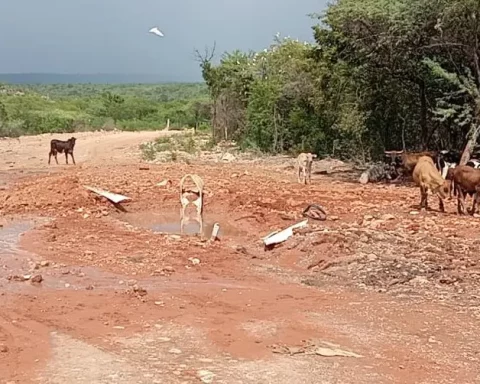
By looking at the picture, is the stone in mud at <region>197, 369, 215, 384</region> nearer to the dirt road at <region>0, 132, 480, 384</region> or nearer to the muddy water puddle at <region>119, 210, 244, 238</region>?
the dirt road at <region>0, 132, 480, 384</region>

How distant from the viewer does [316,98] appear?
27906 mm

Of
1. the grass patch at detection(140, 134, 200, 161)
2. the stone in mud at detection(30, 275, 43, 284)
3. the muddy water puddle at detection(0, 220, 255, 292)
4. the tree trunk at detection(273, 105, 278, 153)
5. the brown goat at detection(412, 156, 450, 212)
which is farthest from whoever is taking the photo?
the tree trunk at detection(273, 105, 278, 153)

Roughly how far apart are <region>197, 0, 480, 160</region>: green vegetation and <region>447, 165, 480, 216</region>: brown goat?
191 inches

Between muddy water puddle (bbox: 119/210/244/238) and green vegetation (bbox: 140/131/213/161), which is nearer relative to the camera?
muddy water puddle (bbox: 119/210/244/238)

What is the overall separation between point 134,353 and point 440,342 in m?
3.10

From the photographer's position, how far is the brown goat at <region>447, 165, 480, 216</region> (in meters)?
15.1

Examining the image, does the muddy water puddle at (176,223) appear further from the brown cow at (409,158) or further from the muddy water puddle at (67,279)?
the brown cow at (409,158)

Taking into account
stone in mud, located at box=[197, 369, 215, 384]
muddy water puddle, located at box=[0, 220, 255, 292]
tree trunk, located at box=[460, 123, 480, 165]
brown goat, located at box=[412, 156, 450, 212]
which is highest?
tree trunk, located at box=[460, 123, 480, 165]

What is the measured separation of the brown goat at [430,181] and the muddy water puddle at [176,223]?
381 centimetres

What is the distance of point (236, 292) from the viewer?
1012 centimetres

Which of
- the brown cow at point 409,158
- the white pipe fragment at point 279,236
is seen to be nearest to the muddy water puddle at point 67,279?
the white pipe fragment at point 279,236

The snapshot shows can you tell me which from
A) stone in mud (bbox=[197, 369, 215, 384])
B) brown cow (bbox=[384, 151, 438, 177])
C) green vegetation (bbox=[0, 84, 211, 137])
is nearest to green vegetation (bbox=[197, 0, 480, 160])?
brown cow (bbox=[384, 151, 438, 177])

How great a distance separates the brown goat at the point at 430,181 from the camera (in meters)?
15.5

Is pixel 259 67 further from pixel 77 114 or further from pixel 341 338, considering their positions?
pixel 77 114
